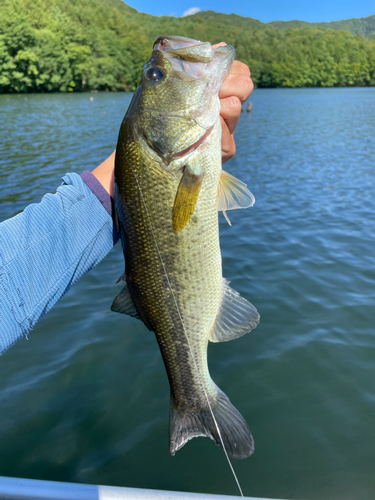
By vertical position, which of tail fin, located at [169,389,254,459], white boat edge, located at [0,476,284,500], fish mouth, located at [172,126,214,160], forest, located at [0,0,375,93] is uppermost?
forest, located at [0,0,375,93]

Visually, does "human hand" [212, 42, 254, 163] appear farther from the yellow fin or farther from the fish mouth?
the yellow fin

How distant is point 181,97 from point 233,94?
0.30 m

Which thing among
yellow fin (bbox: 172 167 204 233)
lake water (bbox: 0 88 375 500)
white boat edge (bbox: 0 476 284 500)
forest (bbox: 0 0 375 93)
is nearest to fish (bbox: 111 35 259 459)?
yellow fin (bbox: 172 167 204 233)

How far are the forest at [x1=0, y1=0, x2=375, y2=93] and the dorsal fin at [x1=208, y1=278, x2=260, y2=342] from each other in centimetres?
6479

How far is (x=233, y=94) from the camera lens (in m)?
2.04

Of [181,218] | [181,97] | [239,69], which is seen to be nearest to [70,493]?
[181,218]

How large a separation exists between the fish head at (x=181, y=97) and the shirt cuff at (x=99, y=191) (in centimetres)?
42

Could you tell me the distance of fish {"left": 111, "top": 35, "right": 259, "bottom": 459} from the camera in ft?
6.07

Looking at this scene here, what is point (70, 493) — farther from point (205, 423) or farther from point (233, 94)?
point (233, 94)

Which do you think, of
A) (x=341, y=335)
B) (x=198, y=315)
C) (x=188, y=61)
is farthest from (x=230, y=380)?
(x=188, y=61)

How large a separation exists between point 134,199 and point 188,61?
30.8 inches

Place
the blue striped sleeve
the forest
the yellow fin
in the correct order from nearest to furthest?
1. the blue striped sleeve
2. the yellow fin
3. the forest

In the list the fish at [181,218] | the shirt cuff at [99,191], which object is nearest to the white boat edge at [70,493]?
the fish at [181,218]

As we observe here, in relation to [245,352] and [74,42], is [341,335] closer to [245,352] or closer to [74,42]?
[245,352]
